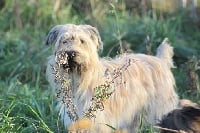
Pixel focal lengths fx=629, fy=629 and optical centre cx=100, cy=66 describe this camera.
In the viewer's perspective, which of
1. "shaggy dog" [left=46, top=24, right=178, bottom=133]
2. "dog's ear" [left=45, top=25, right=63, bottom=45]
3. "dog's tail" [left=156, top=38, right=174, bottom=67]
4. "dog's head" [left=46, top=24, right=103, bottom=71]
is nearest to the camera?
"dog's head" [left=46, top=24, right=103, bottom=71]

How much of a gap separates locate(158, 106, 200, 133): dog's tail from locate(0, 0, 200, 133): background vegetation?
2.82 feet

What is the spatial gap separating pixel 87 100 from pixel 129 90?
557 millimetres

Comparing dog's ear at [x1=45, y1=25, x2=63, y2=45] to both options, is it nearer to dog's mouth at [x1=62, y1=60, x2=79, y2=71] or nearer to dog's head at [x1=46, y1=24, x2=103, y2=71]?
dog's head at [x1=46, y1=24, x2=103, y2=71]

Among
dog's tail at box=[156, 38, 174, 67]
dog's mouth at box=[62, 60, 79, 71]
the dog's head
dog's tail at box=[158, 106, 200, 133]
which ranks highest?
the dog's head

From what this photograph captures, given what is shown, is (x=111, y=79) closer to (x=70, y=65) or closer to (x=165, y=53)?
(x=70, y=65)

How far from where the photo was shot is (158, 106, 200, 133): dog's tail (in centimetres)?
477

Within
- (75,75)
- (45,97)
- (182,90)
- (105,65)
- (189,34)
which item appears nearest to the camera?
(75,75)

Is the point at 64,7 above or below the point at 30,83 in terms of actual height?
above

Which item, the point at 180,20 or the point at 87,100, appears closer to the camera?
the point at 87,100

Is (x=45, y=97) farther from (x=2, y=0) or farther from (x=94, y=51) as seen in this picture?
(x=2, y=0)

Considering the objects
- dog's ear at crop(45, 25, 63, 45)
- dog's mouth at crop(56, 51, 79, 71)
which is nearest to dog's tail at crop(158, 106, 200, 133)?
dog's mouth at crop(56, 51, 79, 71)

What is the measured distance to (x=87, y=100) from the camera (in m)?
6.14

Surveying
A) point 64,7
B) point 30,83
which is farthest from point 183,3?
point 30,83

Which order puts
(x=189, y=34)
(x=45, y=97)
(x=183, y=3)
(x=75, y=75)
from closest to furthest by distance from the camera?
(x=75, y=75), (x=45, y=97), (x=189, y=34), (x=183, y=3)
